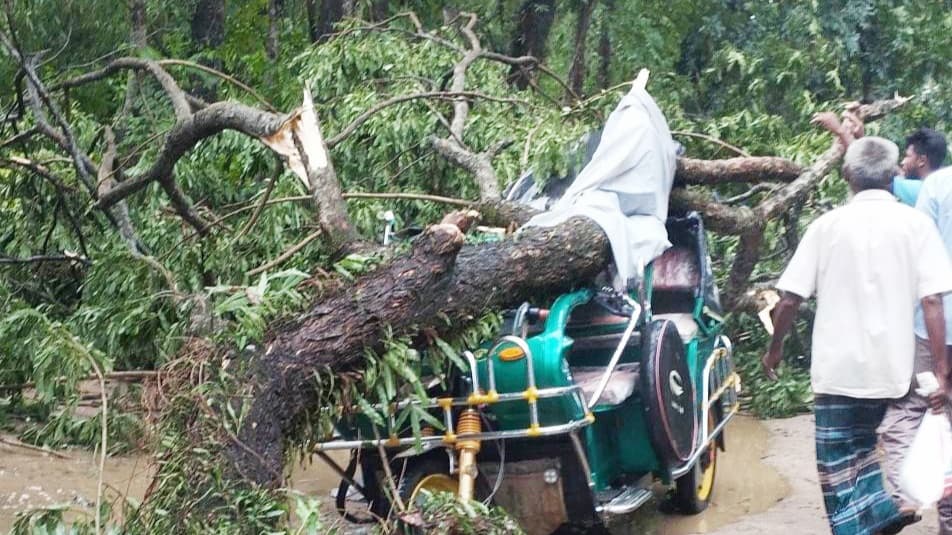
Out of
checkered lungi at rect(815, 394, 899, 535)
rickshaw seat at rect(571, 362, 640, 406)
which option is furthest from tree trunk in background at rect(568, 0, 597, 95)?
checkered lungi at rect(815, 394, 899, 535)

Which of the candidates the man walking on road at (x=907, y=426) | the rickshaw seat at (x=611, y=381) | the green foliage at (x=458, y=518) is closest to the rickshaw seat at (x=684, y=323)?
the rickshaw seat at (x=611, y=381)

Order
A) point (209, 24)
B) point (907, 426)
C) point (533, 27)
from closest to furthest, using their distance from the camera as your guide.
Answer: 1. point (907, 426)
2. point (209, 24)
3. point (533, 27)

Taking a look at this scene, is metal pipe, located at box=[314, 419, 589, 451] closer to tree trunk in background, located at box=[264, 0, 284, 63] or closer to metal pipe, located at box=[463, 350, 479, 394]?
metal pipe, located at box=[463, 350, 479, 394]

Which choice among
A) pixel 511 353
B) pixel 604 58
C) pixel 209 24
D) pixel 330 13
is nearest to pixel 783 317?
pixel 511 353

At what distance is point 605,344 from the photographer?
5.77 m

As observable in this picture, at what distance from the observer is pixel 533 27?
592 inches

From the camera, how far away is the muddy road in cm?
626

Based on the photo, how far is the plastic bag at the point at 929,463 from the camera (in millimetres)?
4574

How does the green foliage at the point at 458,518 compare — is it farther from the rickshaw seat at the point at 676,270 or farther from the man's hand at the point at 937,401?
the rickshaw seat at the point at 676,270

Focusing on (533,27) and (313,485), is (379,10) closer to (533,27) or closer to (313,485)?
(533,27)

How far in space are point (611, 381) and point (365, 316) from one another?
4.57 ft

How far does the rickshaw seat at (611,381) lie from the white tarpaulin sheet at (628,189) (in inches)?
16.3

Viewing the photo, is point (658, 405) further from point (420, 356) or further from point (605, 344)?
point (420, 356)

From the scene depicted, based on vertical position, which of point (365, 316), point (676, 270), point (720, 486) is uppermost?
point (365, 316)
